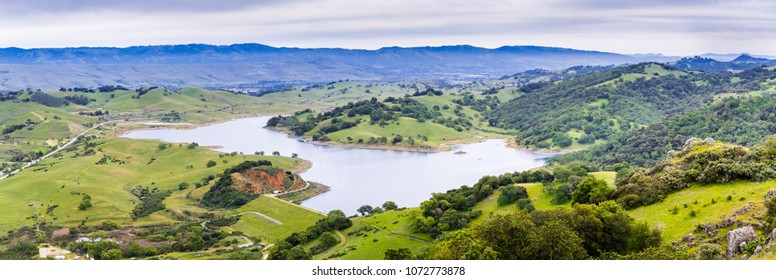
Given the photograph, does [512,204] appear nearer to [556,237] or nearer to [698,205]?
[698,205]

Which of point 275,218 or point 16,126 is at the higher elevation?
point 275,218

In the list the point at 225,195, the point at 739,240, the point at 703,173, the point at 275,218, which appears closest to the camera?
the point at 739,240

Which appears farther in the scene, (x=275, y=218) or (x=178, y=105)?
(x=178, y=105)

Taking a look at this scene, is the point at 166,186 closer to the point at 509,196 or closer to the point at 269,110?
the point at 509,196

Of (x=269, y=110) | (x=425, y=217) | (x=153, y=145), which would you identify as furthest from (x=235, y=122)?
(x=425, y=217)

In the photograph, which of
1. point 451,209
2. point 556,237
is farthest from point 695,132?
point 556,237

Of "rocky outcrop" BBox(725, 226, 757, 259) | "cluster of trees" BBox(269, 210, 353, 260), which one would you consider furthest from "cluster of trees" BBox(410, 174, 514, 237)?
"rocky outcrop" BBox(725, 226, 757, 259)

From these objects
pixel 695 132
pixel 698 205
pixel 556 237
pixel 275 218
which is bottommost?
pixel 275 218

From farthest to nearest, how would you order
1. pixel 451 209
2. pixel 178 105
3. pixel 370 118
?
pixel 178 105, pixel 370 118, pixel 451 209
